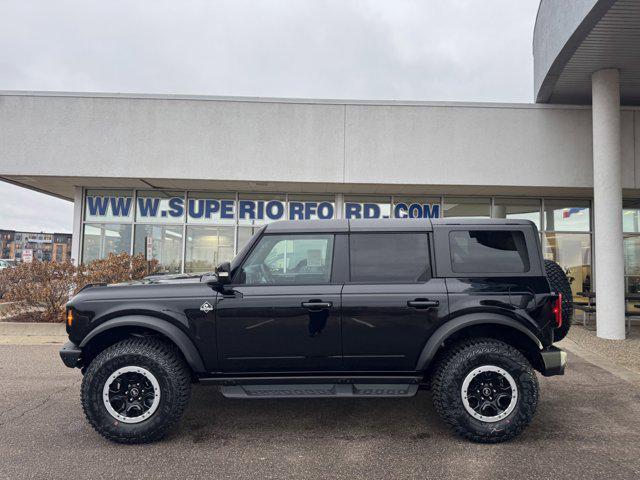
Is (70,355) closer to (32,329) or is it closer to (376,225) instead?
(376,225)

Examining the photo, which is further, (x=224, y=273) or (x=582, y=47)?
(x=582, y=47)

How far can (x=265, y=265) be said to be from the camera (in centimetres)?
376

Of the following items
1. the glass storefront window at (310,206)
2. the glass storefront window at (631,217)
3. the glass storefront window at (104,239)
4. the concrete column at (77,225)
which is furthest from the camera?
the glass storefront window at (631,217)

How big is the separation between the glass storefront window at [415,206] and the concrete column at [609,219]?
421 centimetres

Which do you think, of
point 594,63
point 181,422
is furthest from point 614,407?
point 594,63

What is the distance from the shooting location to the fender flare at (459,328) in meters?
3.48

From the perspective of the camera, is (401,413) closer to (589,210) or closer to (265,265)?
(265,265)

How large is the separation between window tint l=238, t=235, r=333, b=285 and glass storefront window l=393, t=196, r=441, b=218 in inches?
334

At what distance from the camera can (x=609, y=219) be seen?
825cm

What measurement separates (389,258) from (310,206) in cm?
830

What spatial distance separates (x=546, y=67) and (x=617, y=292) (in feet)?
16.0

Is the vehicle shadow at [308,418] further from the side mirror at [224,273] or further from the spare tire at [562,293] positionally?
the spare tire at [562,293]

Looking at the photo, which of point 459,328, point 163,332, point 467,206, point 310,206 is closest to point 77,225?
point 310,206

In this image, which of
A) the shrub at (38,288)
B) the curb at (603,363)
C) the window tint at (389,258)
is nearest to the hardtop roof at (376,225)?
the window tint at (389,258)
